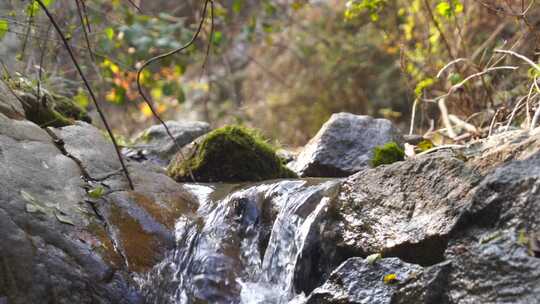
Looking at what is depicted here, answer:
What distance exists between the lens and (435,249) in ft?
9.48

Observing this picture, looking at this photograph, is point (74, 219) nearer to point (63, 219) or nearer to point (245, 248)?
point (63, 219)

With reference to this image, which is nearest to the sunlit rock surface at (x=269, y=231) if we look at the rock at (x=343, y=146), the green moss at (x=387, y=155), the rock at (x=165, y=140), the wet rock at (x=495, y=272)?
the wet rock at (x=495, y=272)

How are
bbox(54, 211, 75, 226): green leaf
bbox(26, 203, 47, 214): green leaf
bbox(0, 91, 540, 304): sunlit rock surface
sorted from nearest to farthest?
bbox(0, 91, 540, 304): sunlit rock surface → bbox(26, 203, 47, 214): green leaf → bbox(54, 211, 75, 226): green leaf

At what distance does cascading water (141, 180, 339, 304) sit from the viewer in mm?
3488

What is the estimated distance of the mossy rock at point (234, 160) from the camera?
4703 mm

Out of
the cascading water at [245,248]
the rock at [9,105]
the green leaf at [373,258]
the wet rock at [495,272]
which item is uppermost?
the rock at [9,105]

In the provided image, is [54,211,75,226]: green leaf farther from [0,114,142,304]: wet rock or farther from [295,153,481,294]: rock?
[295,153,481,294]: rock

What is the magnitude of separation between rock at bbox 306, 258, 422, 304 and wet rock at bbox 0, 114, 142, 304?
3.63 feet

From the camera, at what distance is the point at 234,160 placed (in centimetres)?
472

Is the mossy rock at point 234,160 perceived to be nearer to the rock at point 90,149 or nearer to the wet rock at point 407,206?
the rock at point 90,149

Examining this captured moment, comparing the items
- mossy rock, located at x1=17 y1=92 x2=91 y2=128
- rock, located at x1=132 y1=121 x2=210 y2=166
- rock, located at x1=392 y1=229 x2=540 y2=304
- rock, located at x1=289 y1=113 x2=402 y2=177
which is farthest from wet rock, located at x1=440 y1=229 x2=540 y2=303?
rock, located at x1=132 y1=121 x2=210 y2=166

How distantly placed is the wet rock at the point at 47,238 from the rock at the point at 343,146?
5.68ft

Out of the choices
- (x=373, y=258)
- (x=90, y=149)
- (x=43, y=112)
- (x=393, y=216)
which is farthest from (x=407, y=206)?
(x=43, y=112)

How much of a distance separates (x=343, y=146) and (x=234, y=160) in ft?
2.72
